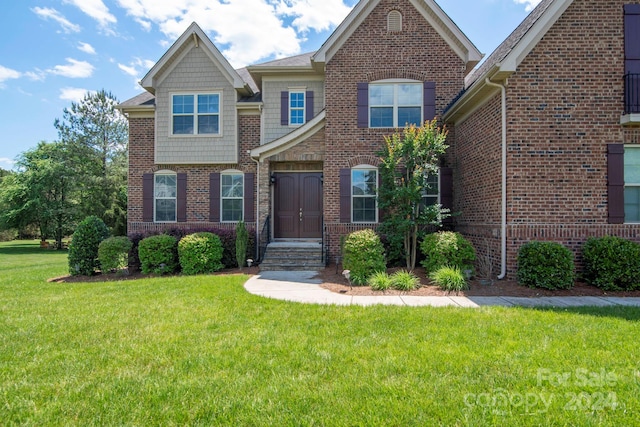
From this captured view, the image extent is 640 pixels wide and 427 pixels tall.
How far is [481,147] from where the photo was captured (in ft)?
29.2

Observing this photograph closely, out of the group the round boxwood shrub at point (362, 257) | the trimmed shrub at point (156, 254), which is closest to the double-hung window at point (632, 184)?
the round boxwood shrub at point (362, 257)

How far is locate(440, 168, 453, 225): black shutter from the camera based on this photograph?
34.2 ft

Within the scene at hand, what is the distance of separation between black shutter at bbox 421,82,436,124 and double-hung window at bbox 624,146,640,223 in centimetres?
465

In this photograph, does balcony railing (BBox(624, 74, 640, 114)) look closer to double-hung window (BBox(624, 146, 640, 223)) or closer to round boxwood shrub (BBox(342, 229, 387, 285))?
double-hung window (BBox(624, 146, 640, 223))

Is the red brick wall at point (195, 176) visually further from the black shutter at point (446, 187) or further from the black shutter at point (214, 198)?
the black shutter at point (446, 187)

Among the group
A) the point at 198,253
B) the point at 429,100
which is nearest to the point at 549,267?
the point at 429,100

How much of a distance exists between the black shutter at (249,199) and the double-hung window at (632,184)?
33.5 feet

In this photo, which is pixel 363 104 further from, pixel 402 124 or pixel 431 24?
pixel 431 24

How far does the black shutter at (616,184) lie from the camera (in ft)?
25.0

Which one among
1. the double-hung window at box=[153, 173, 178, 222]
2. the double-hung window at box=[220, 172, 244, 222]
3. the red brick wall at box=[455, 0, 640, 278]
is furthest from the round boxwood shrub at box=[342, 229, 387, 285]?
the double-hung window at box=[153, 173, 178, 222]

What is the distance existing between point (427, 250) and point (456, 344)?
4.55 meters

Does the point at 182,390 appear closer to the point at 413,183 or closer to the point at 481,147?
the point at 413,183

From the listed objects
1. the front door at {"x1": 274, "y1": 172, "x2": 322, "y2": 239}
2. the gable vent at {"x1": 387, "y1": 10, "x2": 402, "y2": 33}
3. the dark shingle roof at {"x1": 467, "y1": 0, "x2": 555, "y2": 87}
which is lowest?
the front door at {"x1": 274, "y1": 172, "x2": 322, "y2": 239}

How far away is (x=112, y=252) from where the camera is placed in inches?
393
